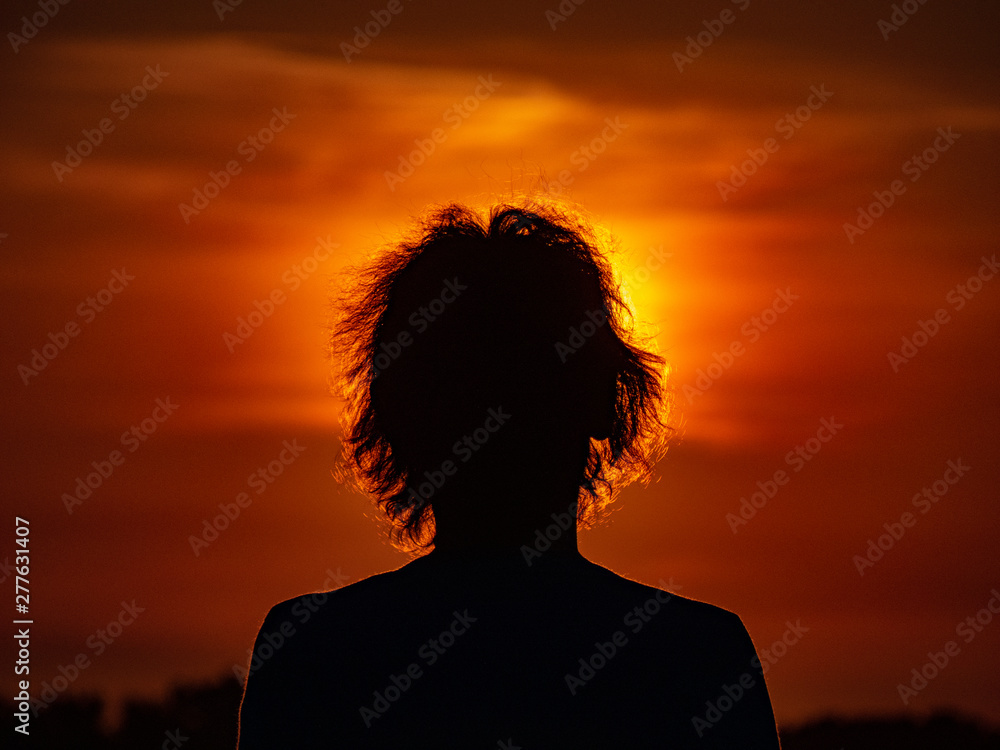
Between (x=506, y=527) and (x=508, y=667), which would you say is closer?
(x=508, y=667)

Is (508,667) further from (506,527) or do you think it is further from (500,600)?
(506,527)

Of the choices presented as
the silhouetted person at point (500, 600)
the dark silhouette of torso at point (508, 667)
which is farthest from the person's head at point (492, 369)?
the dark silhouette of torso at point (508, 667)

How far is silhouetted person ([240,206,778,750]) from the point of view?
9.20ft

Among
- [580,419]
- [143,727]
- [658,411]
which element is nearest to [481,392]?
[580,419]

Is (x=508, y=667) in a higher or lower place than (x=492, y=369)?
lower

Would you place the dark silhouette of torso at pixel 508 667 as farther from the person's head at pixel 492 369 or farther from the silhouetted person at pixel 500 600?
the person's head at pixel 492 369

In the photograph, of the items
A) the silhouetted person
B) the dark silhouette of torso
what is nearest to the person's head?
the silhouetted person

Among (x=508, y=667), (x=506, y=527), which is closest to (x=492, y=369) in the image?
(x=506, y=527)

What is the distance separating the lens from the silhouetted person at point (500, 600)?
9.20 ft

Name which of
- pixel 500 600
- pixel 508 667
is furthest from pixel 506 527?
pixel 508 667

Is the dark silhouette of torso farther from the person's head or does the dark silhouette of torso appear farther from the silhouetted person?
the person's head

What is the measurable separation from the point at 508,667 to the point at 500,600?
16cm

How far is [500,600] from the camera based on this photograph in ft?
9.40

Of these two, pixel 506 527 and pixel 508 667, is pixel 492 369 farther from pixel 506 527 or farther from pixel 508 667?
pixel 508 667
